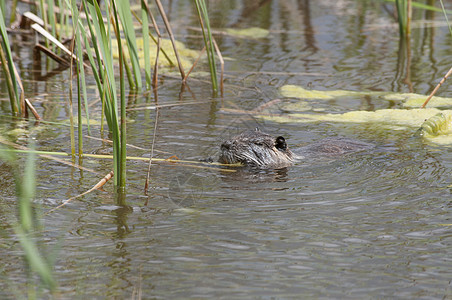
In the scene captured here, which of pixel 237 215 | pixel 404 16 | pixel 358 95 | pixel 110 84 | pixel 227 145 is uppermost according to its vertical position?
pixel 404 16

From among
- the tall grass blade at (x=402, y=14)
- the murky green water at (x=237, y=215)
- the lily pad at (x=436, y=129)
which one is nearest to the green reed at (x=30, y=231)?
the murky green water at (x=237, y=215)

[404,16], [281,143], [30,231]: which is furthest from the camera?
[404,16]

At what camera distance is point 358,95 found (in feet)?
23.8

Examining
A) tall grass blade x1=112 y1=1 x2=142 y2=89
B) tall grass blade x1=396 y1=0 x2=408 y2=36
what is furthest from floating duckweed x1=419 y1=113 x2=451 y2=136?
tall grass blade x1=396 y1=0 x2=408 y2=36

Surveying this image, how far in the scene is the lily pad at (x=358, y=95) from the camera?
6746 mm

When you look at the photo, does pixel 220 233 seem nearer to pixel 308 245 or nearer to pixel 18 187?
pixel 308 245

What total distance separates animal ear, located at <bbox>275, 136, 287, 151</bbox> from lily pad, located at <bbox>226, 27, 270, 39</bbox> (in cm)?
534

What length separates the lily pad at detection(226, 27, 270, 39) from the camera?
10305mm

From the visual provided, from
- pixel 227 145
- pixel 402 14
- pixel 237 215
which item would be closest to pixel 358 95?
pixel 227 145

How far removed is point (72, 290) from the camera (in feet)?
9.43

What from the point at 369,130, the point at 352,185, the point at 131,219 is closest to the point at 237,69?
the point at 369,130

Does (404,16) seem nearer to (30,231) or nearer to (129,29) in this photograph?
(129,29)

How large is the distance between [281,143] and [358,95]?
2446 millimetres

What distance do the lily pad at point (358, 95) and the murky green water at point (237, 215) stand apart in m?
0.18
